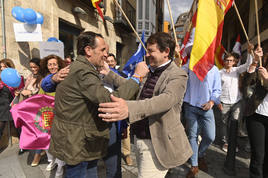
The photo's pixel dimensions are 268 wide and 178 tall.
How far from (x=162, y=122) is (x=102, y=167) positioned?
7.03 feet

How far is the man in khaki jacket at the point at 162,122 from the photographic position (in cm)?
148

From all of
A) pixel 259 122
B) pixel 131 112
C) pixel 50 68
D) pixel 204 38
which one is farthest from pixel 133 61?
pixel 131 112

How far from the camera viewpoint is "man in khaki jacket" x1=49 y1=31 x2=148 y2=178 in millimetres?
1499

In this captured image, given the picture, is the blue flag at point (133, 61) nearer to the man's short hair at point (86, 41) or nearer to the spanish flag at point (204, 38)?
the spanish flag at point (204, 38)

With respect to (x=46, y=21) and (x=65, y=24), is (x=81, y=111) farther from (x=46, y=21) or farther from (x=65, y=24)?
(x=65, y=24)

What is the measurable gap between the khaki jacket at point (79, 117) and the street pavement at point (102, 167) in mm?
1531

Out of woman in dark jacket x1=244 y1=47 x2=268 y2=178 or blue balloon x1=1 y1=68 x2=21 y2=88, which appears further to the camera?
blue balloon x1=1 y1=68 x2=21 y2=88

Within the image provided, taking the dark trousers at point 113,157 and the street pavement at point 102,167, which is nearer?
the dark trousers at point 113,157

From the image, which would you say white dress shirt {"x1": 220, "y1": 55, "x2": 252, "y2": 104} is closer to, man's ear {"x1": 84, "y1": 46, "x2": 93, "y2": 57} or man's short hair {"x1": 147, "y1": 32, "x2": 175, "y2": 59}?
man's short hair {"x1": 147, "y1": 32, "x2": 175, "y2": 59}

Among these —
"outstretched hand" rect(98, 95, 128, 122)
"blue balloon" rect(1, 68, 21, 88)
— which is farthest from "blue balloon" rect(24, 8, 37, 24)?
"outstretched hand" rect(98, 95, 128, 122)

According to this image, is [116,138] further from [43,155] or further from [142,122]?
[43,155]

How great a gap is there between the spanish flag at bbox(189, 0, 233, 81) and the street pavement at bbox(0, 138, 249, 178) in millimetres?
1636

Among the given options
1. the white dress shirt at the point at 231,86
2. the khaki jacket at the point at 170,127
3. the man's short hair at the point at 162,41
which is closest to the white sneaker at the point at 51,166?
the khaki jacket at the point at 170,127

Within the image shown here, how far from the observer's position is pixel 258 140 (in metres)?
2.23
